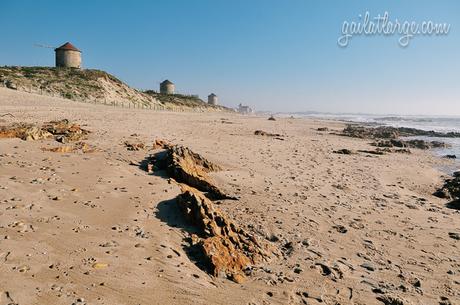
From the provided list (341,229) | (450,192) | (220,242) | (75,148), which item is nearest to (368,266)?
(341,229)

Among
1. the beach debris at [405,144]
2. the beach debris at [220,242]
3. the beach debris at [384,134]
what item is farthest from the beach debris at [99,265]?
the beach debris at [384,134]

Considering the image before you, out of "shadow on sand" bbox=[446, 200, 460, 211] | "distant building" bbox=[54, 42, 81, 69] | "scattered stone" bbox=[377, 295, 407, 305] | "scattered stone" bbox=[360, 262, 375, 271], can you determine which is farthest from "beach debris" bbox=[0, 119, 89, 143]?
"distant building" bbox=[54, 42, 81, 69]

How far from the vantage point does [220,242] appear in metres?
5.34

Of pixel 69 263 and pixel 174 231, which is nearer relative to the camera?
pixel 69 263

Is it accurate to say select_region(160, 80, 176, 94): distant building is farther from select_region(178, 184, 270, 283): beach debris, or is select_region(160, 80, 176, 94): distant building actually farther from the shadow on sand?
select_region(178, 184, 270, 283): beach debris

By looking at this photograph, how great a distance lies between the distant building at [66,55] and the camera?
2376 inches

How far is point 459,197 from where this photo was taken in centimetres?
1057

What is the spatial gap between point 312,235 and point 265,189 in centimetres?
266

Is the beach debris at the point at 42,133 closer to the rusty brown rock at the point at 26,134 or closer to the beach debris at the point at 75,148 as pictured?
the rusty brown rock at the point at 26,134

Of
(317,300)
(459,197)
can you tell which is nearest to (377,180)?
(459,197)

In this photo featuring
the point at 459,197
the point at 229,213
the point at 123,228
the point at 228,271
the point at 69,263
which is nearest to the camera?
the point at 69,263

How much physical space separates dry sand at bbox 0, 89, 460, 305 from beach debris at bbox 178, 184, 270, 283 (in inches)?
7.6

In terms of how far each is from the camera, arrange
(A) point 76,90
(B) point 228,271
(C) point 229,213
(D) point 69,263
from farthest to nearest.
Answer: (A) point 76,90 → (C) point 229,213 → (B) point 228,271 → (D) point 69,263

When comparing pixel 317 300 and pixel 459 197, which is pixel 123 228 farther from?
pixel 459 197
